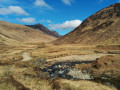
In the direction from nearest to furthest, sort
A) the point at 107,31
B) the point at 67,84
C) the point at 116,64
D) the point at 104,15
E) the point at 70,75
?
the point at 67,84 → the point at 70,75 → the point at 116,64 → the point at 107,31 → the point at 104,15

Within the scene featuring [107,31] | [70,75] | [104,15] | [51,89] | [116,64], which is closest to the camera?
[51,89]

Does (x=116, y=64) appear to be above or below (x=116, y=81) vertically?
above

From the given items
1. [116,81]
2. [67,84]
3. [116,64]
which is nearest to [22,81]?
[67,84]

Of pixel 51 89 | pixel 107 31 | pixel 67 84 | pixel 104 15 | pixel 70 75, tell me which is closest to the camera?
pixel 51 89

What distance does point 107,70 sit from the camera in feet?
71.7

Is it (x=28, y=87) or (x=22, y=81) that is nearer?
(x=28, y=87)

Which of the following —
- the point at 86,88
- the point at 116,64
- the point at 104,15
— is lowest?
the point at 86,88

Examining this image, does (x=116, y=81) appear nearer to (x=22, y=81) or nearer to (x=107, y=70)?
(x=107, y=70)

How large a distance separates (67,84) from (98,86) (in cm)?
465

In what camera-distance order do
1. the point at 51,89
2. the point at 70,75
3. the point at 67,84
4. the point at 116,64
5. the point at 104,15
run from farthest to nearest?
the point at 104,15, the point at 116,64, the point at 70,75, the point at 67,84, the point at 51,89

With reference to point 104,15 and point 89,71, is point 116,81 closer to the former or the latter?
point 89,71

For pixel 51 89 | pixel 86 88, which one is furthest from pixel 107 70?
pixel 51 89

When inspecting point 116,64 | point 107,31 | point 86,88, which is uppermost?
point 107,31

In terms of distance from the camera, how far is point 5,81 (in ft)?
56.9
